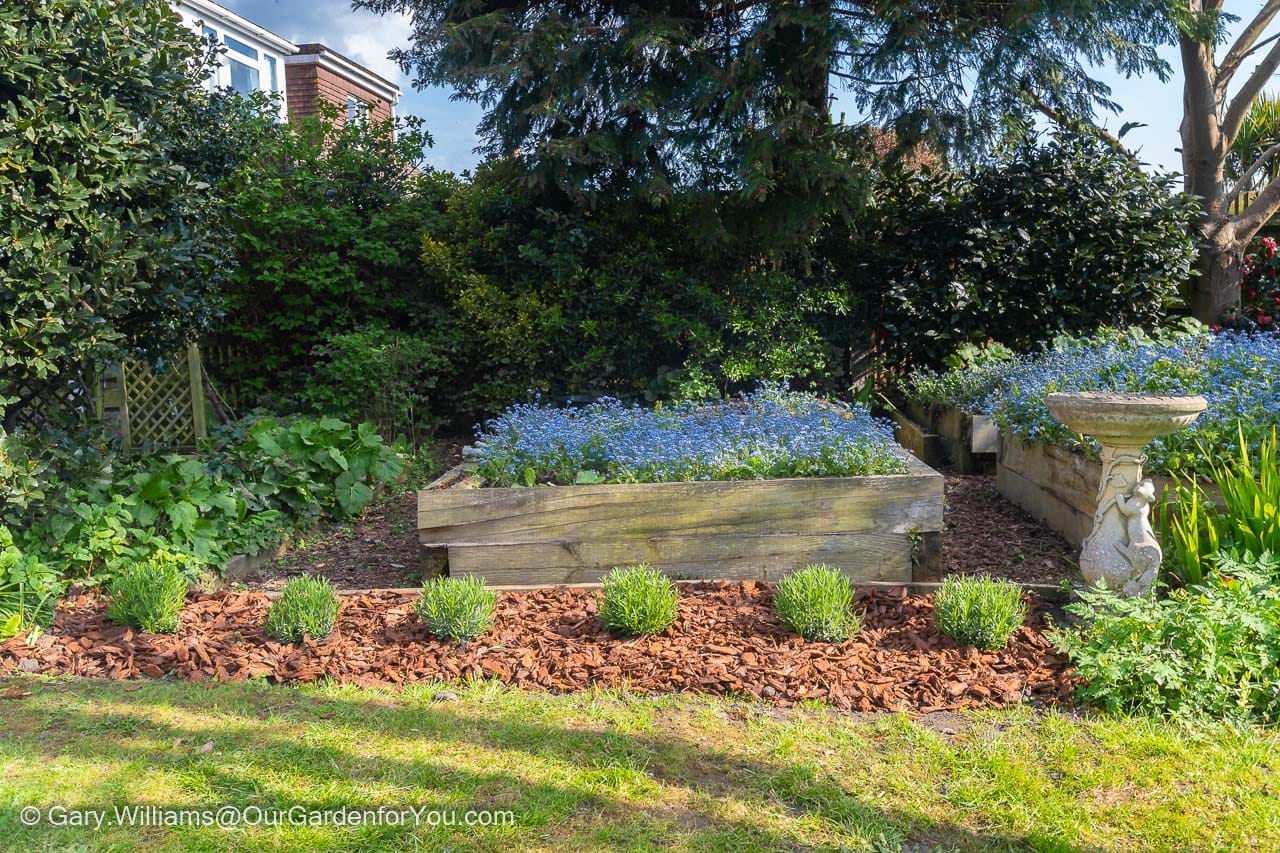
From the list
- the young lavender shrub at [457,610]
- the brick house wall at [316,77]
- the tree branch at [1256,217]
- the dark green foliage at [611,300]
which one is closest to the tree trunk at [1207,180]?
the tree branch at [1256,217]

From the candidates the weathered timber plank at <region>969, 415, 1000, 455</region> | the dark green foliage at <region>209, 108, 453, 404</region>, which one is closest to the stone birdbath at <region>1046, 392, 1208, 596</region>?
the weathered timber plank at <region>969, 415, 1000, 455</region>

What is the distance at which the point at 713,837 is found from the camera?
227 cm

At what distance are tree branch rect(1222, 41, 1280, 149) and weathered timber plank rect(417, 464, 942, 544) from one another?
333 inches

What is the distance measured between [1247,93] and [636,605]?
1006 cm

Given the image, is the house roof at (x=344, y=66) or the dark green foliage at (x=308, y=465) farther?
the house roof at (x=344, y=66)

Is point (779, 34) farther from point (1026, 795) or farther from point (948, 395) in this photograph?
point (1026, 795)

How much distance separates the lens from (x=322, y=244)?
7.88 meters

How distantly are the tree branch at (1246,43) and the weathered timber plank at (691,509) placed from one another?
8.67m

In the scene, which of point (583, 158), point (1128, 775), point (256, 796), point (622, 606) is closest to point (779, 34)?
point (583, 158)

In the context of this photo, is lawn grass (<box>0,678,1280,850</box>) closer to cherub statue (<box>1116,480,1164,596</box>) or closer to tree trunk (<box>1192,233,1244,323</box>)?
cherub statue (<box>1116,480,1164,596</box>)

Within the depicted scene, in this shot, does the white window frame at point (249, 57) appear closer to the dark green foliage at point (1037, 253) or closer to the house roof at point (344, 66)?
the house roof at point (344, 66)

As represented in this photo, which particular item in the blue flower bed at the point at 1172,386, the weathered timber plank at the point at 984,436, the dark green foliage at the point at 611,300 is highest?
the dark green foliage at the point at 611,300

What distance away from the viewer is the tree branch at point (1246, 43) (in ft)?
31.4

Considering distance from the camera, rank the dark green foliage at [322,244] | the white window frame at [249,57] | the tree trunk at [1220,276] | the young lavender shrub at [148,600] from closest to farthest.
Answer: the young lavender shrub at [148,600]
the dark green foliage at [322,244]
the tree trunk at [1220,276]
the white window frame at [249,57]
